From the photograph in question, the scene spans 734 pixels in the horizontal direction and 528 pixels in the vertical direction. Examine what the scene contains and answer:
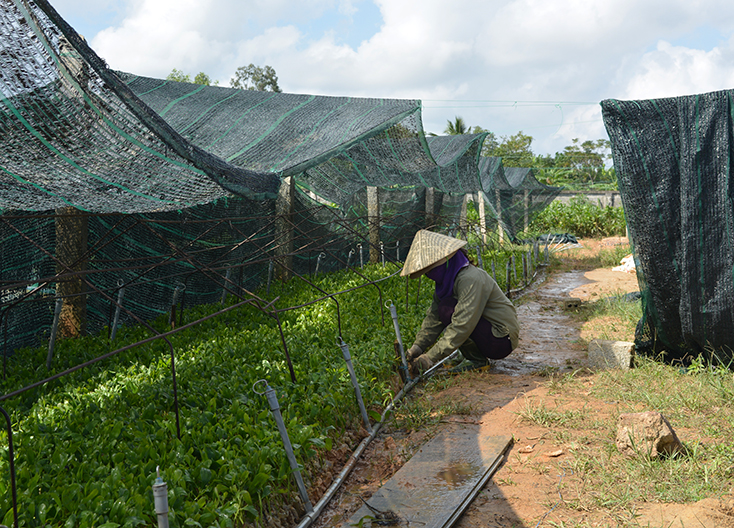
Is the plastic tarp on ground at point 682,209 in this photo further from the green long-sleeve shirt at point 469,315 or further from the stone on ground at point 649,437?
the stone on ground at point 649,437

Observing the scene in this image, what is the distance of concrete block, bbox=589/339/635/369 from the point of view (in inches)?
180

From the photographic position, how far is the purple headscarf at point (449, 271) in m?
4.46

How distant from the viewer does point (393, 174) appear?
8.92 m

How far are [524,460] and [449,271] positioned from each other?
5.54 ft

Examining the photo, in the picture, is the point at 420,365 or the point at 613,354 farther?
the point at 613,354

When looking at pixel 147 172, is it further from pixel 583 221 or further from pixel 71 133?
pixel 583 221

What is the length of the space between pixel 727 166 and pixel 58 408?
4.76m

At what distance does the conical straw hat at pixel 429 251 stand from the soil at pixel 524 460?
99cm

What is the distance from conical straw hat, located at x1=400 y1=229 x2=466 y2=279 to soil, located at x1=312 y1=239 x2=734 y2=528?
3.23ft

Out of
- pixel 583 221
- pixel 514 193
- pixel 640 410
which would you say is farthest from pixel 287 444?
pixel 583 221

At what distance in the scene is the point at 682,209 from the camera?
418cm

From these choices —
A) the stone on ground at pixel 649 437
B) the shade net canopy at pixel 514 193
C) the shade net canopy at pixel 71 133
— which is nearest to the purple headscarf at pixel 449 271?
the stone on ground at pixel 649 437

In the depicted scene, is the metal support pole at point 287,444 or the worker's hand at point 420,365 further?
the worker's hand at point 420,365

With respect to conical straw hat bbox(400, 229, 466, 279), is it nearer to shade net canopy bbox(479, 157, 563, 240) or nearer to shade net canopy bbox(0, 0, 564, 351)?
shade net canopy bbox(0, 0, 564, 351)
